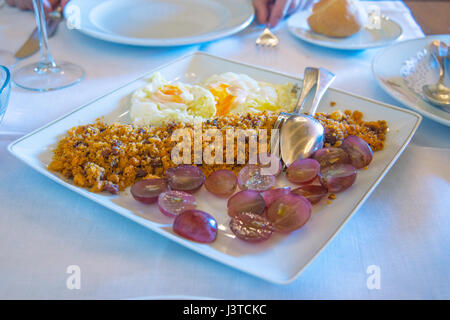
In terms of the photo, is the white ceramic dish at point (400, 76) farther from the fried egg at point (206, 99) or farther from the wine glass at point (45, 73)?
the wine glass at point (45, 73)

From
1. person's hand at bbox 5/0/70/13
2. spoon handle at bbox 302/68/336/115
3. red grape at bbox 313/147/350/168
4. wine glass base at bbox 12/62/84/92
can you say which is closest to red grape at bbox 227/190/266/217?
red grape at bbox 313/147/350/168

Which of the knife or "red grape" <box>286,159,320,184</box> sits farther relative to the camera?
the knife

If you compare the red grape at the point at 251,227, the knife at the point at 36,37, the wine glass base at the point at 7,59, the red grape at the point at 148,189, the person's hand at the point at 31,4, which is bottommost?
the red grape at the point at 251,227

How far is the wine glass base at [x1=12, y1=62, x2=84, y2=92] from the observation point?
76 cm

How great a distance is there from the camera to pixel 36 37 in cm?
92

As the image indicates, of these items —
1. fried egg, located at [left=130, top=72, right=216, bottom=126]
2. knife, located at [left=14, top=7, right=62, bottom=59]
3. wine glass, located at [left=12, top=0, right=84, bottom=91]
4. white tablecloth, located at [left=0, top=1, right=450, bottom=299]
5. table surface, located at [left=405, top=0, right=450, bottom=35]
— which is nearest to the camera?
white tablecloth, located at [left=0, top=1, right=450, bottom=299]

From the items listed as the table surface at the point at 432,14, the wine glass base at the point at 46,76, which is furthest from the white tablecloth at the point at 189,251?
the table surface at the point at 432,14

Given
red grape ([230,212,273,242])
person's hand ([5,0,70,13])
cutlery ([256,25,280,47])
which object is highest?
person's hand ([5,0,70,13])

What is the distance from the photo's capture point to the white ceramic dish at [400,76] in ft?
2.20

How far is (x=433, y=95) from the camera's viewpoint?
0.72 meters

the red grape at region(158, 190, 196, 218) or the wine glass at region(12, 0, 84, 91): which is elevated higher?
the wine glass at region(12, 0, 84, 91)

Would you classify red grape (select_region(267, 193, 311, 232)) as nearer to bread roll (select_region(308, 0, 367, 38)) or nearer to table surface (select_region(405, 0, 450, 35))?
bread roll (select_region(308, 0, 367, 38))

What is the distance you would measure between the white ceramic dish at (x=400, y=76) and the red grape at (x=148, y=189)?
47cm

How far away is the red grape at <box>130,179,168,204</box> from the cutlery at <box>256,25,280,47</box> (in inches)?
24.1
